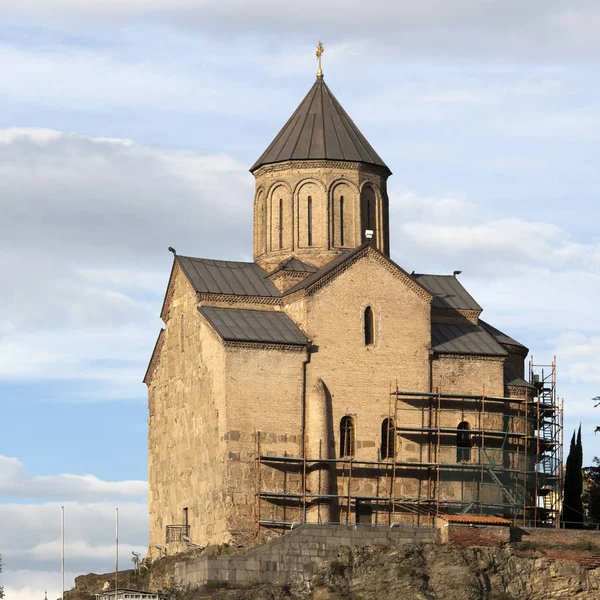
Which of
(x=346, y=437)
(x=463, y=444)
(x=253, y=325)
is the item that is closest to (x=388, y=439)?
(x=346, y=437)

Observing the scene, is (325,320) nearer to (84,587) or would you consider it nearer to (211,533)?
(211,533)

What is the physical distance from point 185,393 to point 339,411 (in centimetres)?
603

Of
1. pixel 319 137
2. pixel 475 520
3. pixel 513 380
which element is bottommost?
pixel 475 520

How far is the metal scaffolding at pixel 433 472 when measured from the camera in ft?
193

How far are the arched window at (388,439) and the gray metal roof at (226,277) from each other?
20.0ft

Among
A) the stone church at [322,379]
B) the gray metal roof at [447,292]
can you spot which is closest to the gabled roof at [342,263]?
the stone church at [322,379]

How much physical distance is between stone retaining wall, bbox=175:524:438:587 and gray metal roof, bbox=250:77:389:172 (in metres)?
14.8

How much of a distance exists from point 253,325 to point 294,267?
12.4 feet

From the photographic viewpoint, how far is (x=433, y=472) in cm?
6097

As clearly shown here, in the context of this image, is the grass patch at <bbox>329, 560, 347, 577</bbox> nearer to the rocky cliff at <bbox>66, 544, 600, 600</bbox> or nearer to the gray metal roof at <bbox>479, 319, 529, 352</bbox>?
the rocky cliff at <bbox>66, 544, 600, 600</bbox>

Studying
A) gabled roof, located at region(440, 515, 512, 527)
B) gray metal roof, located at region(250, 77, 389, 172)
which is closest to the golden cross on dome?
gray metal roof, located at region(250, 77, 389, 172)

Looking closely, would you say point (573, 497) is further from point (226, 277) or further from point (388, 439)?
point (226, 277)

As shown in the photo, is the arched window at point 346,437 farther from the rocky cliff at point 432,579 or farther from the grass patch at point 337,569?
the grass patch at point 337,569

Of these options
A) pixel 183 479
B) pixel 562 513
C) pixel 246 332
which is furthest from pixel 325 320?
pixel 562 513
